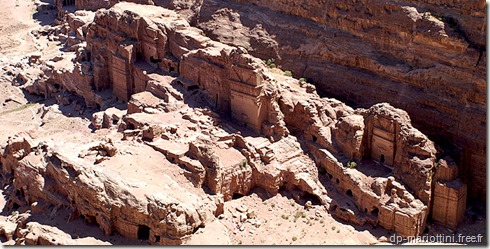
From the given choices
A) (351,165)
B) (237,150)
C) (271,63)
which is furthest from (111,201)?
(271,63)

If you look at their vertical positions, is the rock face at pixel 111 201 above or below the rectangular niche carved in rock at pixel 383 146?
below

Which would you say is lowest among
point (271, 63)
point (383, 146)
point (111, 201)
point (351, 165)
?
point (111, 201)

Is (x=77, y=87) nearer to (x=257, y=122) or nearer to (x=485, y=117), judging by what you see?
(x=257, y=122)

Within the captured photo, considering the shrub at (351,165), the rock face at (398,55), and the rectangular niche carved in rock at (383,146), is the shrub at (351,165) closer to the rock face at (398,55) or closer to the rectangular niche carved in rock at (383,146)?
the rectangular niche carved in rock at (383,146)

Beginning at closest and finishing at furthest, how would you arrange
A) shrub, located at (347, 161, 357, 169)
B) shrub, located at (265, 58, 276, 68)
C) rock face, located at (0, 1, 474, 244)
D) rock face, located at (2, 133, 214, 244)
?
rock face, located at (2, 133, 214, 244) < rock face, located at (0, 1, 474, 244) < shrub, located at (347, 161, 357, 169) < shrub, located at (265, 58, 276, 68)

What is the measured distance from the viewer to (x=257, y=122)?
35312 mm

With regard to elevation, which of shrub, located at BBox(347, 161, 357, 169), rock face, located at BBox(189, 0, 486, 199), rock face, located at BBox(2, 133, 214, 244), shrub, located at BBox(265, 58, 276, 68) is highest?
rock face, located at BBox(189, 0, 486, 199)

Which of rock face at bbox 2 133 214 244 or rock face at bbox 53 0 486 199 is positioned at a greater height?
rock face at bbox 53 0 486 199

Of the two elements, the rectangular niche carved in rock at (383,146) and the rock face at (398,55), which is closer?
the rectangular niche carved in rock at (383,146)

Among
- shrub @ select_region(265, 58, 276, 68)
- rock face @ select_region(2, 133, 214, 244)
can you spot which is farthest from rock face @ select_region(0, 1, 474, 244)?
shrub @ select_region(265, 58, 276, 68)

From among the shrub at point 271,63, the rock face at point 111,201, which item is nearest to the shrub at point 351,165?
the rock face at point 111,201

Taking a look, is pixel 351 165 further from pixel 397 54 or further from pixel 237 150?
pixel 397 54

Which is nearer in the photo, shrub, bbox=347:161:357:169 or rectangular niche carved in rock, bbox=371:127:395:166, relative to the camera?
rectangular niche carved in rock, bbox=371:127:395:166

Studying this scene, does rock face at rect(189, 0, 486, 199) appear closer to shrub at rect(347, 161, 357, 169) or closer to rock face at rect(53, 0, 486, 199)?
rock face at rect(53, 0, 486, 199)
